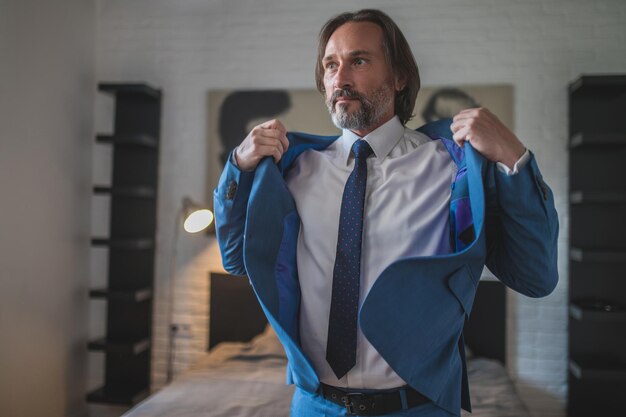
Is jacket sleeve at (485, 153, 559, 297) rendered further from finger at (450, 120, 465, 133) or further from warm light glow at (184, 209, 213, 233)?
warm light glow at (184, 209, 213, 233)

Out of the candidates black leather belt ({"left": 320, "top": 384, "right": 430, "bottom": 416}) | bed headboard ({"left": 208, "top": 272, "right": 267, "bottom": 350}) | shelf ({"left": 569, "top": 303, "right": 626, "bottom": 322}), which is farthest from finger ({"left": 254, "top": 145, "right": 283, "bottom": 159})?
shelf ({"left": 569, "top": 303, "right": 626, "bottom": 322})

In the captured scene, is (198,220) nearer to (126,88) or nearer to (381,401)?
(126,88)

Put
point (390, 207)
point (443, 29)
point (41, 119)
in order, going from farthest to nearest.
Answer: point (443, 29)
point (41, 119)
point (390, 207)

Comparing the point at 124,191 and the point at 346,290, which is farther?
the point at 124,191

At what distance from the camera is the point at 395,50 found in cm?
128

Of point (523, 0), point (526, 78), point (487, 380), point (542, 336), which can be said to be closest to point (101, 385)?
point (487, 380)

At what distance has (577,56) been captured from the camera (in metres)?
3.18

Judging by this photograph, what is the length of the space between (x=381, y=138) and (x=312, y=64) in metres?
2.38

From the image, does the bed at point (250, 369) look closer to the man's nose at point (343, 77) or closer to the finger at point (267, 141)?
the finger at point (267, 141)

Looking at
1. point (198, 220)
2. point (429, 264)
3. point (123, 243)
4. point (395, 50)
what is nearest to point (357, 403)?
point (429, 264)

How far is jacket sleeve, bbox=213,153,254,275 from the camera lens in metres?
1.17

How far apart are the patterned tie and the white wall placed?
7.79ft

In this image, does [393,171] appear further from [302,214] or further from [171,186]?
[171,186]

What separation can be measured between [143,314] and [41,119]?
145 cm
